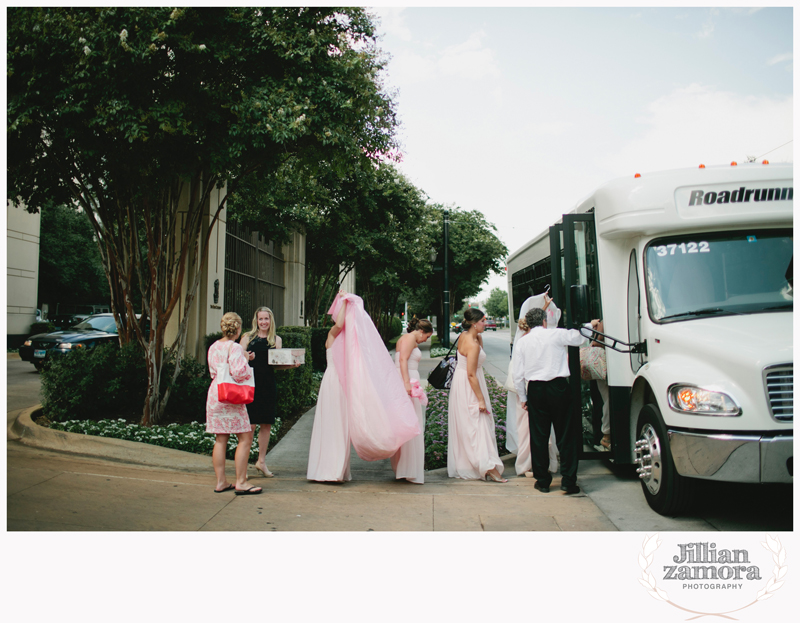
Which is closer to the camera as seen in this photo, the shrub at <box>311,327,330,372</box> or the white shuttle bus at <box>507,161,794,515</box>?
the white shuttle bus at <box>507,161,794,515</box>

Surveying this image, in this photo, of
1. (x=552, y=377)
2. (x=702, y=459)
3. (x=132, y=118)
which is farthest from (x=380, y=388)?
(x=132, y=118)

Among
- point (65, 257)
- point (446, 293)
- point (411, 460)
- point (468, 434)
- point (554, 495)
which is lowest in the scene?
point (554, 495)

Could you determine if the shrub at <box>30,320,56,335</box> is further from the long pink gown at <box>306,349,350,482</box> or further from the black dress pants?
the black dress pants

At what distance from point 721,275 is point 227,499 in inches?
190

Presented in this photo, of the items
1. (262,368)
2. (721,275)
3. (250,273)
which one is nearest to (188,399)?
(262,368)

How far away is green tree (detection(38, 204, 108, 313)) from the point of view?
98.1ft

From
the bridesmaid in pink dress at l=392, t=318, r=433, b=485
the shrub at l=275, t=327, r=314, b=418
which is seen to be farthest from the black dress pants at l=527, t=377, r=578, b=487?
the shrub at l=275, t=327, r=314, b=418

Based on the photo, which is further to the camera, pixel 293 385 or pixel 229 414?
pixel 293 385

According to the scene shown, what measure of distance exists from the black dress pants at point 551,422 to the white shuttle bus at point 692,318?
29 centimetres

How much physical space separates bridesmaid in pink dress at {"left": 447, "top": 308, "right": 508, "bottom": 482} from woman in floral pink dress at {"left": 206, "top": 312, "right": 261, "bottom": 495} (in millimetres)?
2225

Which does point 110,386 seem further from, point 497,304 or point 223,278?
point 497,304

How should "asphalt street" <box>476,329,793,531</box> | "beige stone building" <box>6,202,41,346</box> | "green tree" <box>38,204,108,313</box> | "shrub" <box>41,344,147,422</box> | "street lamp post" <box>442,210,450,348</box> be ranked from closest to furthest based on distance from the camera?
"asphalt street" <box>476,329,793,531</box>
"shrub" <box>41,344,147,422</box>
"beige stone building" <box>6,202,41,346</box>
"street lamp post" <box>442,210,450,348</box>
"green tree" <box>38,204,108,313</box>

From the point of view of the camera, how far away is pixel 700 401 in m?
4.35
